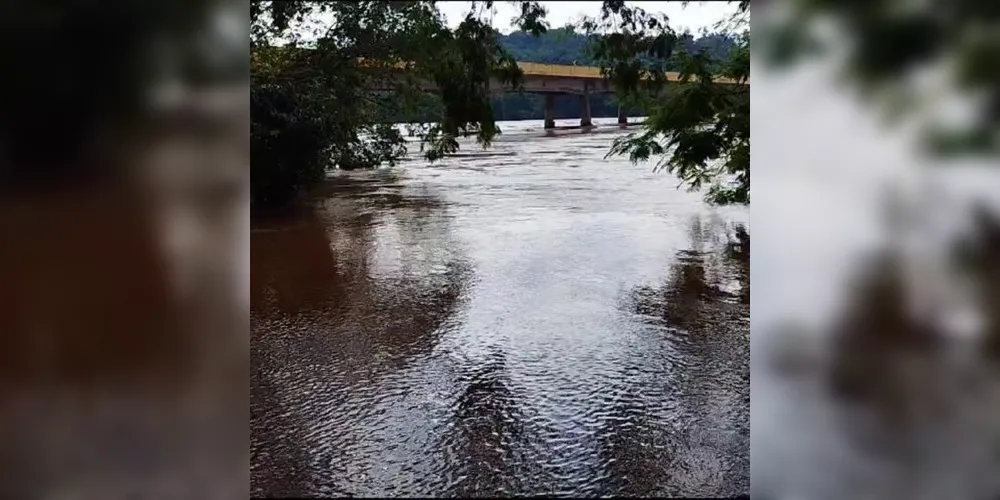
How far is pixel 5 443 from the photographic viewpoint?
1573 millimetres

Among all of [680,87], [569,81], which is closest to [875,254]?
[680,87]

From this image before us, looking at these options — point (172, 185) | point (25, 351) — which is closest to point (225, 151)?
point (172, 185)

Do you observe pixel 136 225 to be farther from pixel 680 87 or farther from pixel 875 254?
pixel 680 87

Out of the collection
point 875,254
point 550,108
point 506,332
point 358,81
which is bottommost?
point 506,332

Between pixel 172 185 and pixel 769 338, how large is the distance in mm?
1192

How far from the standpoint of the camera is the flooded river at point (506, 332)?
1.68m

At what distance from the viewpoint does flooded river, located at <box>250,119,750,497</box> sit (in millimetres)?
1684

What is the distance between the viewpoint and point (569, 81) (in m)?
3.01

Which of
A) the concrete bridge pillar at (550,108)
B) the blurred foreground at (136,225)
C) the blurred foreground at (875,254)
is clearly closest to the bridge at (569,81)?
the concrete bridge pillar at (550,108)

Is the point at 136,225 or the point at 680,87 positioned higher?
the point at 680,87

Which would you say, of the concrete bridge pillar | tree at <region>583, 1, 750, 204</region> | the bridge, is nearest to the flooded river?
the concrete bridge pillar

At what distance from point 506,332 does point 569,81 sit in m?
1.06

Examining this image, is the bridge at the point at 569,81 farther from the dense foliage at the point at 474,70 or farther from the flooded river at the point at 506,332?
the flooded river at the point at 506,332

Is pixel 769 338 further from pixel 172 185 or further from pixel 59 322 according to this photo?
pixel 59 322
